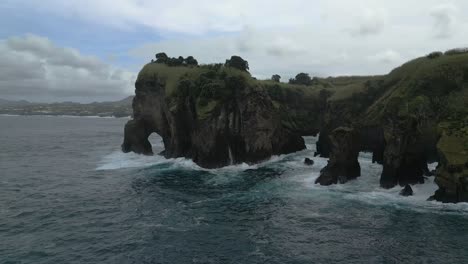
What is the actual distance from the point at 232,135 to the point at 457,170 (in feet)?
164

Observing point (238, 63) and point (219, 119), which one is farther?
point (238, 63)

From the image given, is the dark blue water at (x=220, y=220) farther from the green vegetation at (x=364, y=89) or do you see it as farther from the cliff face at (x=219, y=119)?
the green vegetation at (x=364, y=89)

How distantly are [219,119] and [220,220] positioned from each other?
42263mm

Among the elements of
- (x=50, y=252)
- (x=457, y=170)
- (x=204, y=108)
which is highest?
(x=204, y=108)

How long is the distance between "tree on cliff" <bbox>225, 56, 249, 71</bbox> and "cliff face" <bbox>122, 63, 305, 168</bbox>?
709 cm

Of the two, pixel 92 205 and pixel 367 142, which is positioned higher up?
pixel 367 142

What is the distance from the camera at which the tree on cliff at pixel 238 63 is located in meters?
114

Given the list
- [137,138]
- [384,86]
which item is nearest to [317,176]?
[384,86]

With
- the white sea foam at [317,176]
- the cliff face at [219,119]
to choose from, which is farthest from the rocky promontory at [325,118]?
the white sea foam at [317,176]

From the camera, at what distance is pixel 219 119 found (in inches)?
3625

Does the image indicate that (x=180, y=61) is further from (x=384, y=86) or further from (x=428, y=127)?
(x=428, y=127)

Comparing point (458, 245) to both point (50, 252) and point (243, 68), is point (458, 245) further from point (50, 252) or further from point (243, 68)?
point (243, 68)

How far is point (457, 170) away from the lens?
181ft

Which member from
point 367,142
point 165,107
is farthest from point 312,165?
point 165,107
